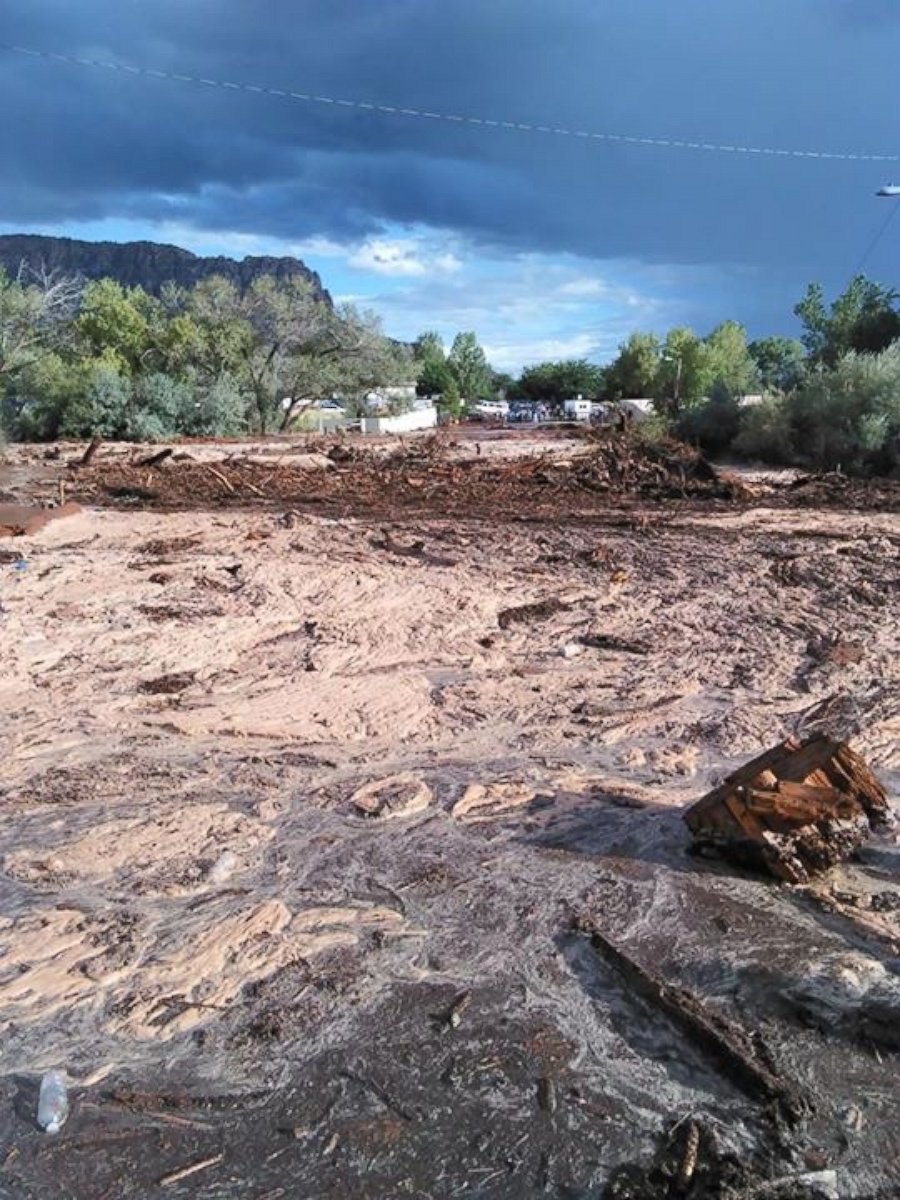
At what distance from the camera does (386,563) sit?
12797 mm

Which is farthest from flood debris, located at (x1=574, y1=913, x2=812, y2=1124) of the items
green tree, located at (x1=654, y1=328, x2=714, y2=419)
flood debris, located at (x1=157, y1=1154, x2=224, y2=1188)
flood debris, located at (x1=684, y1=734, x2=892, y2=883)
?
green tree, located at (x1=654, y1=328, x2=714, y2=419)

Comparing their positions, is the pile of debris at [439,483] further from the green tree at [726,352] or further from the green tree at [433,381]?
the green tree at [433,381]

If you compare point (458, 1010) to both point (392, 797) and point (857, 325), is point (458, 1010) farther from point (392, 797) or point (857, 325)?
point (857, 325)

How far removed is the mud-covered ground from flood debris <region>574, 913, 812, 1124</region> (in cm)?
3

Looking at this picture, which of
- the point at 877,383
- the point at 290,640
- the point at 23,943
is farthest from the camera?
the point at 877,383

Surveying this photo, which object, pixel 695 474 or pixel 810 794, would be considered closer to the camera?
pixel 810 794

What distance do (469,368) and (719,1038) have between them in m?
113

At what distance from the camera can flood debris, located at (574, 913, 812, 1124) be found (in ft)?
11.1

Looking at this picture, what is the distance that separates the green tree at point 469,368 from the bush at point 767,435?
78046 millimetres

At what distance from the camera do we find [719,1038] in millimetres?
3648

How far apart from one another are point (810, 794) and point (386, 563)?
8.17 meters

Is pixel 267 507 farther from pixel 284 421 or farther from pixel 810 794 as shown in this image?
pixel 284 421

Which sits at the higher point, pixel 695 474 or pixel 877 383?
pixel 877 383

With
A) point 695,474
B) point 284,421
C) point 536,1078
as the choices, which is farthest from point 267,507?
point 284,421
